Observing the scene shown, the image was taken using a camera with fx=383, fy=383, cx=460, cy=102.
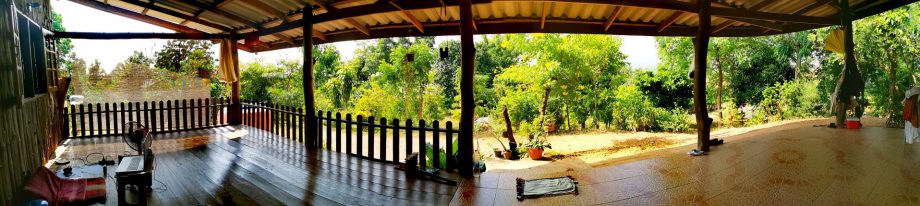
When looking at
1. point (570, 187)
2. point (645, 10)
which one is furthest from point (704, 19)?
point (570, 187)

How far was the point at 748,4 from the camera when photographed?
5.83 metres

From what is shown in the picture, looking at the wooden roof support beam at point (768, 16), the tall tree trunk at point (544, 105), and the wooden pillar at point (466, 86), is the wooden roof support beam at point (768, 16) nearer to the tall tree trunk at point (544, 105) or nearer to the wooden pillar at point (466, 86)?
the wooden pillar at point (466, 86)

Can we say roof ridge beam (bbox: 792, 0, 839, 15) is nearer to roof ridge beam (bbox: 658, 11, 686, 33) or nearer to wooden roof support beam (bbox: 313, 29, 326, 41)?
roof ridge beam (bbox: 658, 11, 686, 33)

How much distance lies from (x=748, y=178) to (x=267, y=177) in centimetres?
503

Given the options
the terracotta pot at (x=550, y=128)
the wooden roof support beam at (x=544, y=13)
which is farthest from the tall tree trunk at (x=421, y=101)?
the wooden roof support beam at (x=544, y=13)

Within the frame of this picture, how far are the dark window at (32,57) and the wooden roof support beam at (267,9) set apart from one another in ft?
7.72

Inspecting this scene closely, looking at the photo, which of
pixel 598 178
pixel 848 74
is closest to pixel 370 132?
pixel 598 178

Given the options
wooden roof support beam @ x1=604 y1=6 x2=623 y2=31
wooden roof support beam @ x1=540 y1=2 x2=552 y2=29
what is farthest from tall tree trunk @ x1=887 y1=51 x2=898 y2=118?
wooden roof support beam @ x1=540 y1=2 x2=552 y2=29

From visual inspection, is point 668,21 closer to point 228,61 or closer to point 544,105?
point 544,105

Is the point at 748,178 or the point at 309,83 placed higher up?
the point at 309,83

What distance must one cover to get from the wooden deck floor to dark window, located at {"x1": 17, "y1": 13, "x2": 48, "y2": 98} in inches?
42.8

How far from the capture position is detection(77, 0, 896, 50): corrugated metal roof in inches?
216

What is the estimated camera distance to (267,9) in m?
6.12

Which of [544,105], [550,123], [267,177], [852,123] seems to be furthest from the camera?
[550,123]
